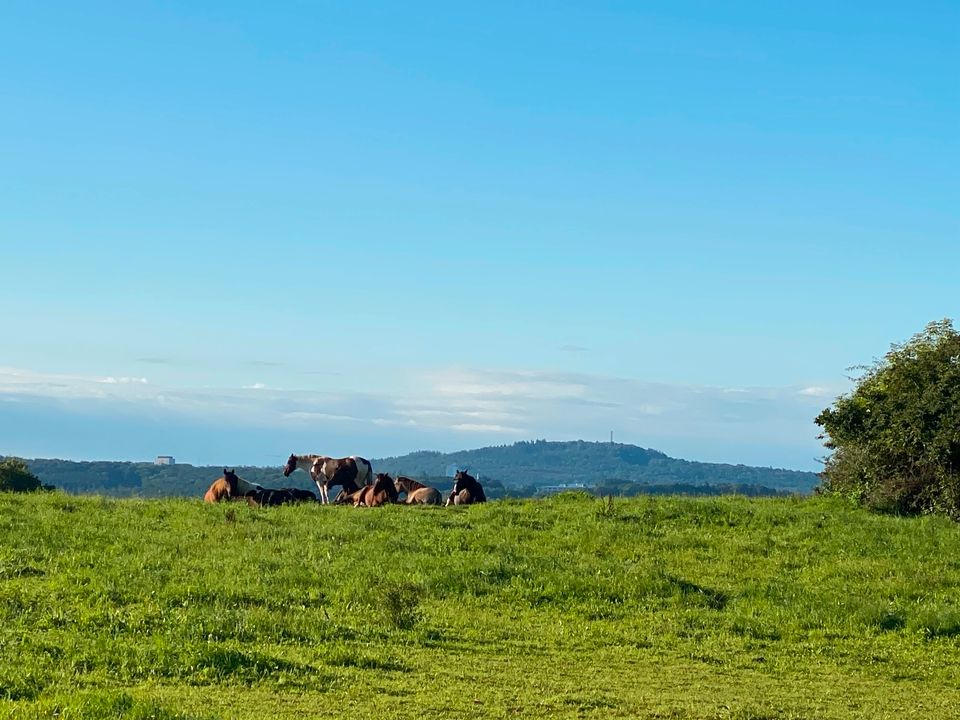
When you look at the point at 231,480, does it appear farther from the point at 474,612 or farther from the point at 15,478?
the point at 474,612

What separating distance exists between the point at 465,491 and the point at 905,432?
10912 mm

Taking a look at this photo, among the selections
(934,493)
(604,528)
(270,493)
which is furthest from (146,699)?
(934,493)

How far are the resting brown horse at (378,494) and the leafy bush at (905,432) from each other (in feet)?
35.4

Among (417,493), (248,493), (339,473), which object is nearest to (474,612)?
(248,493)

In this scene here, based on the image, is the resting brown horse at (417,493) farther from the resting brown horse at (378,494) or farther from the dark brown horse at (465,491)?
the resting brown horse at (378,494)

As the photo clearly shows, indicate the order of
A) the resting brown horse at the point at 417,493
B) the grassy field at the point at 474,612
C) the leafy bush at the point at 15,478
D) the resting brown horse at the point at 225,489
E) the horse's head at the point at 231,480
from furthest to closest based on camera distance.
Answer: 1. the leafy bush at the point at 15,478
2. the resting brown horse at the point at 417,493
3. the horse's head at the point at 231,480
4. the resting brown horse at the point at 225,489
5. the grassy field at the point at 474,612

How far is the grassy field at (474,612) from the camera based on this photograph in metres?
11.7

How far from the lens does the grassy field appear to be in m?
11.7

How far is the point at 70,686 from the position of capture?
11039 millimetres

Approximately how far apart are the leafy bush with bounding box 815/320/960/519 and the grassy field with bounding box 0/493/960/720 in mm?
1832

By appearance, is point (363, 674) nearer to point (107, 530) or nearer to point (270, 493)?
point (107, 530)

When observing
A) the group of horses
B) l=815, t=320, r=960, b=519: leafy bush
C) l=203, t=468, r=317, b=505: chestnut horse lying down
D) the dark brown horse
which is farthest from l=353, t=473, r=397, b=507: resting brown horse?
l=815, t=320, r=960, b=519: leafy bush

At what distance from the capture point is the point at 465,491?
30.7 metres

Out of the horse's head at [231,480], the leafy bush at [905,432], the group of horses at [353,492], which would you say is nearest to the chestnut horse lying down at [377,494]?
the group of horses at [353,492]
